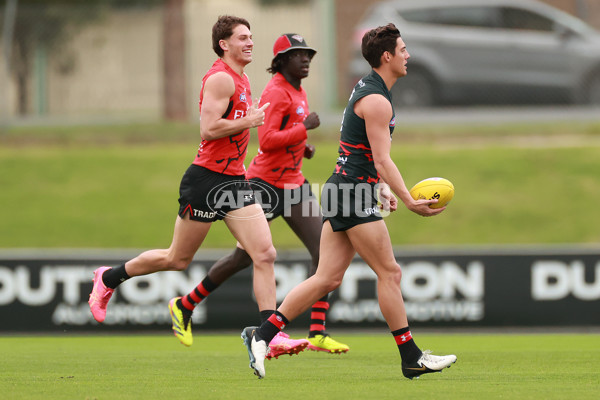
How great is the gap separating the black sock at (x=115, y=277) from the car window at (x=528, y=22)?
11.2 metres

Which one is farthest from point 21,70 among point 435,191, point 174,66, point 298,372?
point 435,191

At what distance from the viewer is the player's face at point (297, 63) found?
27.9ft

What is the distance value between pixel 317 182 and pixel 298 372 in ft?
28.9

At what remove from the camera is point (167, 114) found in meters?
19.0

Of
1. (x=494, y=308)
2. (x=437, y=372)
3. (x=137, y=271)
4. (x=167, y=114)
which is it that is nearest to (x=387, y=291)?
(x=437, y=372)

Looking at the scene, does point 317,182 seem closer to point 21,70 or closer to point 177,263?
point 21,70

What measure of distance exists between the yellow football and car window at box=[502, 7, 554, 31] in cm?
1132

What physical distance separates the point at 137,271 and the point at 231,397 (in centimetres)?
235

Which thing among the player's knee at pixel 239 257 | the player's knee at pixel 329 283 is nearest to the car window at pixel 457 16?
the player's knee at pixel 239 257

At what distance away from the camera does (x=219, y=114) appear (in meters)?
7.30

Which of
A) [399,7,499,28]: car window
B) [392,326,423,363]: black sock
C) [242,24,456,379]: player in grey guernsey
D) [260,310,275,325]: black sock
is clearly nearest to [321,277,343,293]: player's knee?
[242,24,456,379]: player in grey guernsey

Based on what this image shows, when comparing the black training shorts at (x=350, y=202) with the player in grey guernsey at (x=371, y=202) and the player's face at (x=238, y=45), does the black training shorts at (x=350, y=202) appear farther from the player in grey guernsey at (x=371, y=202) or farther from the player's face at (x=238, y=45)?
the player's face at (x=238, y=45)

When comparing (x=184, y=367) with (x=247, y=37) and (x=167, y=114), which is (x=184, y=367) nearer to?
(x=247, y=37)

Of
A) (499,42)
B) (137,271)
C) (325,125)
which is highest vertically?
(499,42)
